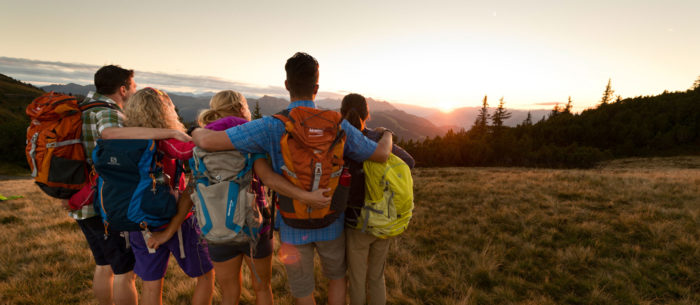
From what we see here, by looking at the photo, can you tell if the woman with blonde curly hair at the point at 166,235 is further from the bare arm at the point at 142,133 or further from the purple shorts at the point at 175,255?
the bare arm at the point at 142,133

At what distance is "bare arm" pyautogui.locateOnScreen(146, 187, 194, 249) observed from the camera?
2.69m

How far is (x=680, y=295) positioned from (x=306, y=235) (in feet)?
21.2

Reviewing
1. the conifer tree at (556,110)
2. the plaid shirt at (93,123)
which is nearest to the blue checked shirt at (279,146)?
the plaid shirt at (93,123)

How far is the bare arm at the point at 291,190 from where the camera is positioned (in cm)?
233

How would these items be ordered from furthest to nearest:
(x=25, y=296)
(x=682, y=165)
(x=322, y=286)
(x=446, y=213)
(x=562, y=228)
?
(x=682, y=165) < (x=446, y=213) < (x=562, y=228) < (x=322, y=286) < (x=25, y=296)

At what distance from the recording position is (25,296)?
13.8ft

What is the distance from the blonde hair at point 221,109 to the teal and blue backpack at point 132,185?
51 cm

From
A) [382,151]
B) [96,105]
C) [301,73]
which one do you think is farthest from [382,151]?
[96,105]

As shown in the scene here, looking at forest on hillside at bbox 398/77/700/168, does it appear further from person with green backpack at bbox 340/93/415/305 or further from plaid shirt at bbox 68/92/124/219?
plaid shirt at bbox 68/92/124/219

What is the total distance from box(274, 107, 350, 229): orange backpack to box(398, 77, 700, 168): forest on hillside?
53586 mm

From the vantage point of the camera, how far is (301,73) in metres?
2.49

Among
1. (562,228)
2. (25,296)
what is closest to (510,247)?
(562,228)

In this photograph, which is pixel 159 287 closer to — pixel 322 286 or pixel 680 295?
pixel 322 286

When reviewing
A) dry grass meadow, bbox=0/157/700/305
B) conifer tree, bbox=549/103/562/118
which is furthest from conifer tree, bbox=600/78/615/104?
dry grass meadow, bbox=0/157/700/305
